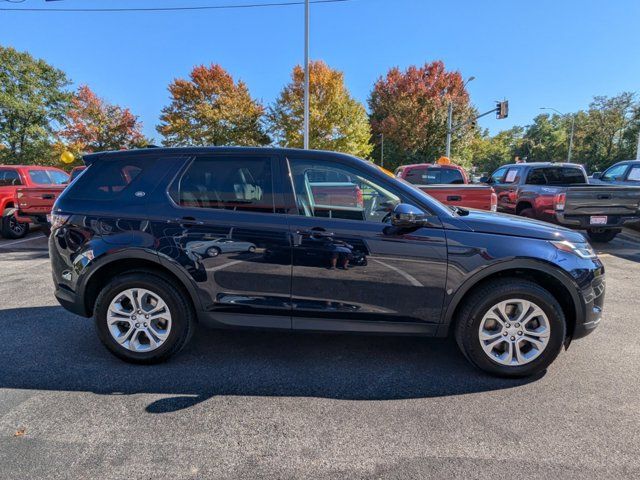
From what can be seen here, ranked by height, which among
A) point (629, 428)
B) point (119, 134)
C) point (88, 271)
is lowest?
point (629, 428)

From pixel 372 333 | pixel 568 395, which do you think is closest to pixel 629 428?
pixel 568 395

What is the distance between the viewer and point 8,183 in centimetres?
1059

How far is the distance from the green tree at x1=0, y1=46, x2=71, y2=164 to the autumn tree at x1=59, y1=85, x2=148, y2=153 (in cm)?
119

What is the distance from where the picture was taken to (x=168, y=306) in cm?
325

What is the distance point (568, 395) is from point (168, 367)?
3.11 m

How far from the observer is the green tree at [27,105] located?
1145 inches

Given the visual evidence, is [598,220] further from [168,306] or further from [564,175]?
[168,306]

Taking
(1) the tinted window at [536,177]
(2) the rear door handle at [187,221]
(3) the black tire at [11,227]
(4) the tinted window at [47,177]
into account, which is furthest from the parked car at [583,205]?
(3) the black tire at [11,227]

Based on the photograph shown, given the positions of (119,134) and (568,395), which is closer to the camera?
(568,395)

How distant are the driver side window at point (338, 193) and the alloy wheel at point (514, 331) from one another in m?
1.16

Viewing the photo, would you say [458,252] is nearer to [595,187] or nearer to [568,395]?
[568,395]

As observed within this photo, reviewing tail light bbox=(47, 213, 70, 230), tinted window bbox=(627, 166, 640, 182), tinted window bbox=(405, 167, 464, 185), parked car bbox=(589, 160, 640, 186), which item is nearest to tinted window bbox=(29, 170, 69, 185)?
tail light bbox=(47, 213, 70, 230)

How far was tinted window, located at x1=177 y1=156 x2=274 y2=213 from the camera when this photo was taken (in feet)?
10.5

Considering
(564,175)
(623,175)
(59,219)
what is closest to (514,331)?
(59,219)
